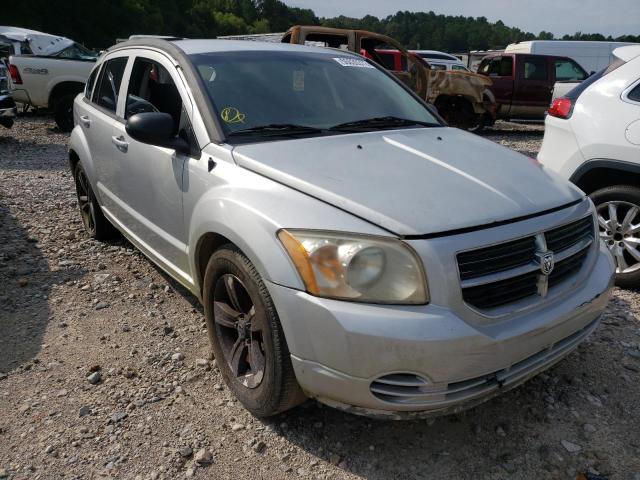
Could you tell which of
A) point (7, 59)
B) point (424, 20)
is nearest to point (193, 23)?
point (424, 20)

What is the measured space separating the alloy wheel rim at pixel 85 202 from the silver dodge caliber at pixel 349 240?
1.56m

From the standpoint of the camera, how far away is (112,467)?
2230mm

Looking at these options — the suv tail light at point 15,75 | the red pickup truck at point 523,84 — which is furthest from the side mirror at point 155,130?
the red pickup truck at point 523,84

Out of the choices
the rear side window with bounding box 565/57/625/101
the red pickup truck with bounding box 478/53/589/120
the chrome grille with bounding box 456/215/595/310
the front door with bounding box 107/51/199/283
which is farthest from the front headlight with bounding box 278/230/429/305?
the red pickup truck with bounding box 478/53/589/120

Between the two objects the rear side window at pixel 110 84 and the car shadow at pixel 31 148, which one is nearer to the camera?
the rear side window at pixel 110 84

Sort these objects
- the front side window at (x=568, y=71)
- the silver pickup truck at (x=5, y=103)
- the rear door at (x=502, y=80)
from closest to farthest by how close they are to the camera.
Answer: the silver pickup truck at (x=5, y=103)
the rear door at (x=502, y=80)
the front side window at (x=568, y=71)

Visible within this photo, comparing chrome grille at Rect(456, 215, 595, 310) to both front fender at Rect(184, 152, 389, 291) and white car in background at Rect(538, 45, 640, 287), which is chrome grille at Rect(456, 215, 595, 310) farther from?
white car in background at Rect(538, 45, 640, 287)

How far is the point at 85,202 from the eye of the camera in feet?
16.1

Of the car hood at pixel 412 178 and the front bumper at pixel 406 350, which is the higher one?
the car hood at pixel 412 178

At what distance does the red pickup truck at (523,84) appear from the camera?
1328cm

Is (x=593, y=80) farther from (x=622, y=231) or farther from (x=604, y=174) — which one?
(x=622, y=231)

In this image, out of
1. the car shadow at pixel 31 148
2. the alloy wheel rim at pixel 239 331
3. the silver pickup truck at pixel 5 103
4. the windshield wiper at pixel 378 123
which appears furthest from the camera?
the silver pickup truck at pixel 5 103

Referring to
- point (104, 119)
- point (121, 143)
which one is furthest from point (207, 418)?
point (104, 119)

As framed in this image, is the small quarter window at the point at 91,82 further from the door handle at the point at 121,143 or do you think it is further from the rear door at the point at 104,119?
the door handle at the point at 121,143
